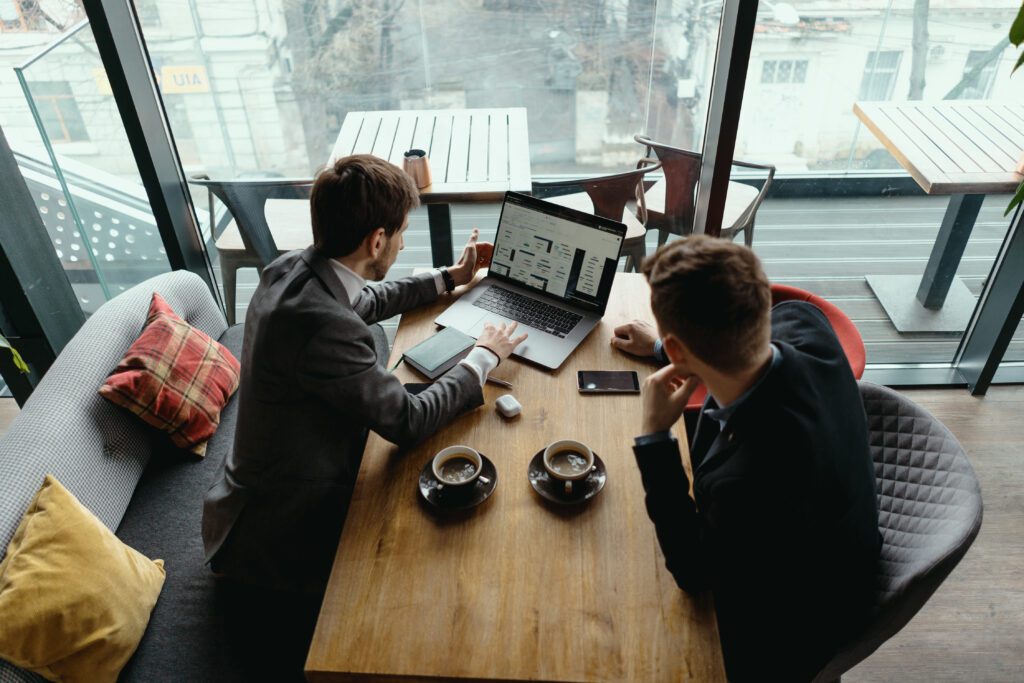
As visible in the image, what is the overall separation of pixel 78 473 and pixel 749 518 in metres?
1.58

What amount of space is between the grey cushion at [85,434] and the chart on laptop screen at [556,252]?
3.69ft

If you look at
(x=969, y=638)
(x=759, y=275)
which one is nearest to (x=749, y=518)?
(x=759, y=275)

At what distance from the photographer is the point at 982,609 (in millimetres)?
2113

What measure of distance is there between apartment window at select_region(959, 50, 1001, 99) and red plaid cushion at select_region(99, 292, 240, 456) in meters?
2.64

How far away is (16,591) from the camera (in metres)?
1.42

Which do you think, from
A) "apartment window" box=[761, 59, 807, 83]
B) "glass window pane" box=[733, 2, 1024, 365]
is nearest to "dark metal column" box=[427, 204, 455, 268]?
"glass window pane" box=[733, 2, 1024, 365]

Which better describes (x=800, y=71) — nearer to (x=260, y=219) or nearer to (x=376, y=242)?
(x=376, y=242)

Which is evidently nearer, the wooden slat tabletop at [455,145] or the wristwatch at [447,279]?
the wristwatch at [447,279]

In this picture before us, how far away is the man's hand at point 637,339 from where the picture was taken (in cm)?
184

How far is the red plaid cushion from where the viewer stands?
2.01m

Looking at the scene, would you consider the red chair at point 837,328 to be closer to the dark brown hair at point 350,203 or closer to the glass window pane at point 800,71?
the glass window pane at point 800,71

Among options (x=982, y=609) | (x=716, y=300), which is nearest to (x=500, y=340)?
(x=716, y=300)

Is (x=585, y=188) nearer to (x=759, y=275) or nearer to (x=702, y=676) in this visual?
(x=759, y=275)

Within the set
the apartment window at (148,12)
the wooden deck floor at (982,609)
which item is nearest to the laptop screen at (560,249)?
the wooden deck floor at (982,609)
